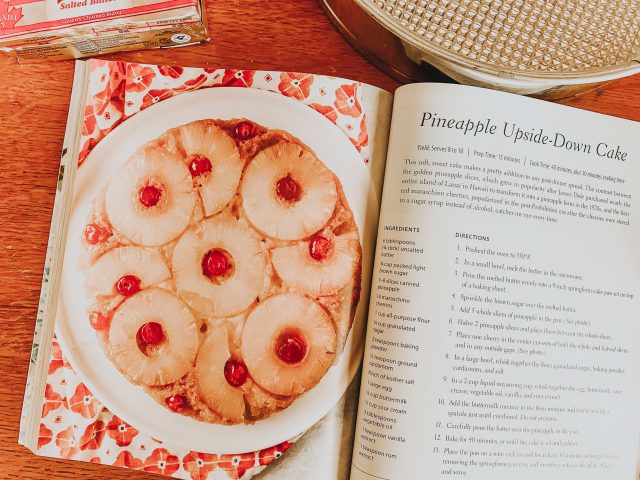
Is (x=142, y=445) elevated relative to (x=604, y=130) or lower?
lower

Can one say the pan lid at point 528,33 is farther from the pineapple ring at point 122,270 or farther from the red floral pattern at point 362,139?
the pineapple ring at point 122,270

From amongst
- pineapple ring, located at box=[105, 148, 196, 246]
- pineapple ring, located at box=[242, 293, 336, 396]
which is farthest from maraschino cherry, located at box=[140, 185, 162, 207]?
pineapple ring, located at box=[242, 293, 336, 396]

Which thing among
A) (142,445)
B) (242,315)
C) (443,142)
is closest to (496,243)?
(443,142)

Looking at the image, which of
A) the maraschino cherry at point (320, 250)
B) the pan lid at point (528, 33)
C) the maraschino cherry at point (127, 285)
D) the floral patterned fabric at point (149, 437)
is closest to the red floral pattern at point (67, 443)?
the floral patterned fabric at point (149, 437)

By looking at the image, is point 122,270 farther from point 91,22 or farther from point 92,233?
point 91,22

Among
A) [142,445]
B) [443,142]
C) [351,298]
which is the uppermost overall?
[443,142]

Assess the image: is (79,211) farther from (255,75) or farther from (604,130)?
(604,130)

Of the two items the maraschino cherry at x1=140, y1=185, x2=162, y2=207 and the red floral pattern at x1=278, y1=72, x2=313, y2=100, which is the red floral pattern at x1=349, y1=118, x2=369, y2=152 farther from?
the maraschino cherry at x1=140, y1=185, x2=162, y2=207
